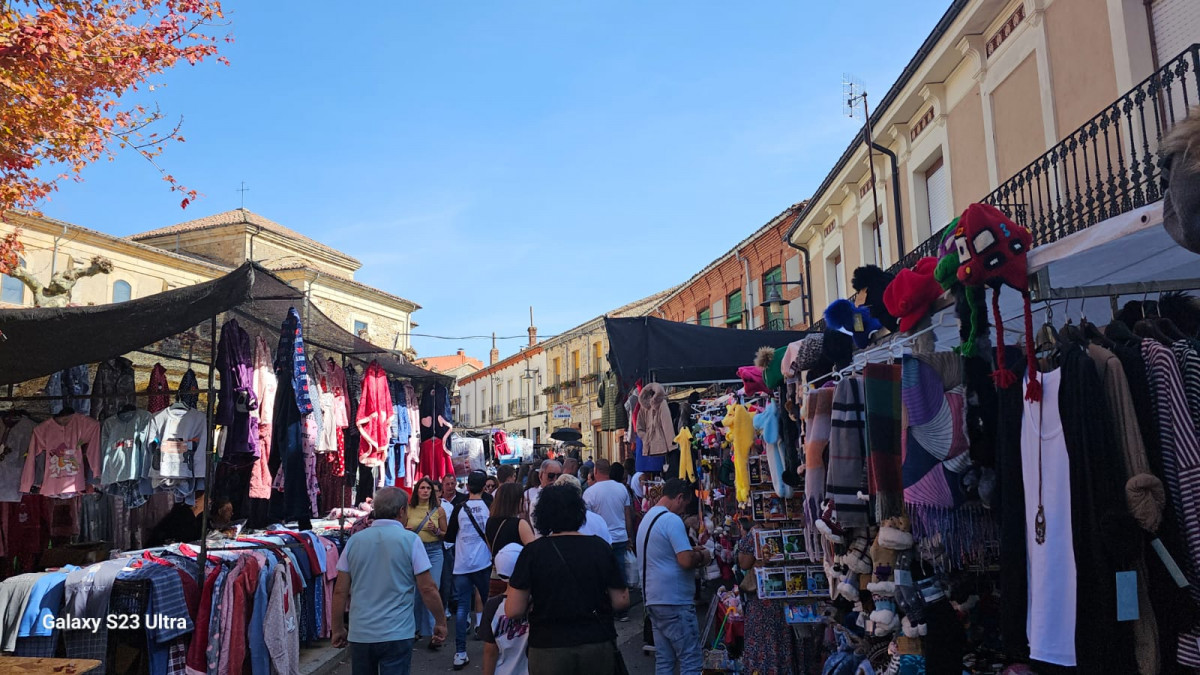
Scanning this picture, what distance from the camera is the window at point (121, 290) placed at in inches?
1112

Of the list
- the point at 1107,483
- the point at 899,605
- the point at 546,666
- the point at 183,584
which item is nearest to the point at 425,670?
the point at 183,584

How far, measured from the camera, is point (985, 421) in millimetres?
3779

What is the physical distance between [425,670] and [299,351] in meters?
3.40

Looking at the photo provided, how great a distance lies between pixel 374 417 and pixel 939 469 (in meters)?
6.94

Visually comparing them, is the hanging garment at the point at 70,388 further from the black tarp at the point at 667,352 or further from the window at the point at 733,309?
the window at the point at 733,309

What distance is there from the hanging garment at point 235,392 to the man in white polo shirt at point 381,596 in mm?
1776

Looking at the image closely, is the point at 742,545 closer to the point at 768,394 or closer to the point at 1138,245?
the point at 768,394

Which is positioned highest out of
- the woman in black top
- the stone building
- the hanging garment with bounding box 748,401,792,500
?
the stone building

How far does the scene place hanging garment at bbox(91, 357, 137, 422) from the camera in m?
7.32

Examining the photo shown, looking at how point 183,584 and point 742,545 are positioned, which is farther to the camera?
point 742,545

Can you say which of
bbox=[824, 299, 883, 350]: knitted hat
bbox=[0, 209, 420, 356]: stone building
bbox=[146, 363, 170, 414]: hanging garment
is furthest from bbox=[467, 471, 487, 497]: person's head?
bbox=[0, 209, 420, 356]: stone building

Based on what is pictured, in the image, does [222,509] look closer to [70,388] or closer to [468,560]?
[70,388]

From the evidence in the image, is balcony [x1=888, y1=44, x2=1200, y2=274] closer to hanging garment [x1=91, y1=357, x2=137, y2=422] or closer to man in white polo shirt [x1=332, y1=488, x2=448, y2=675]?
man in white polo shirt [x1=332, y1=488, x2=448, y2=675]

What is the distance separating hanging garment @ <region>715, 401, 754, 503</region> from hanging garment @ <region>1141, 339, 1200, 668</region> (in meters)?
3.89
